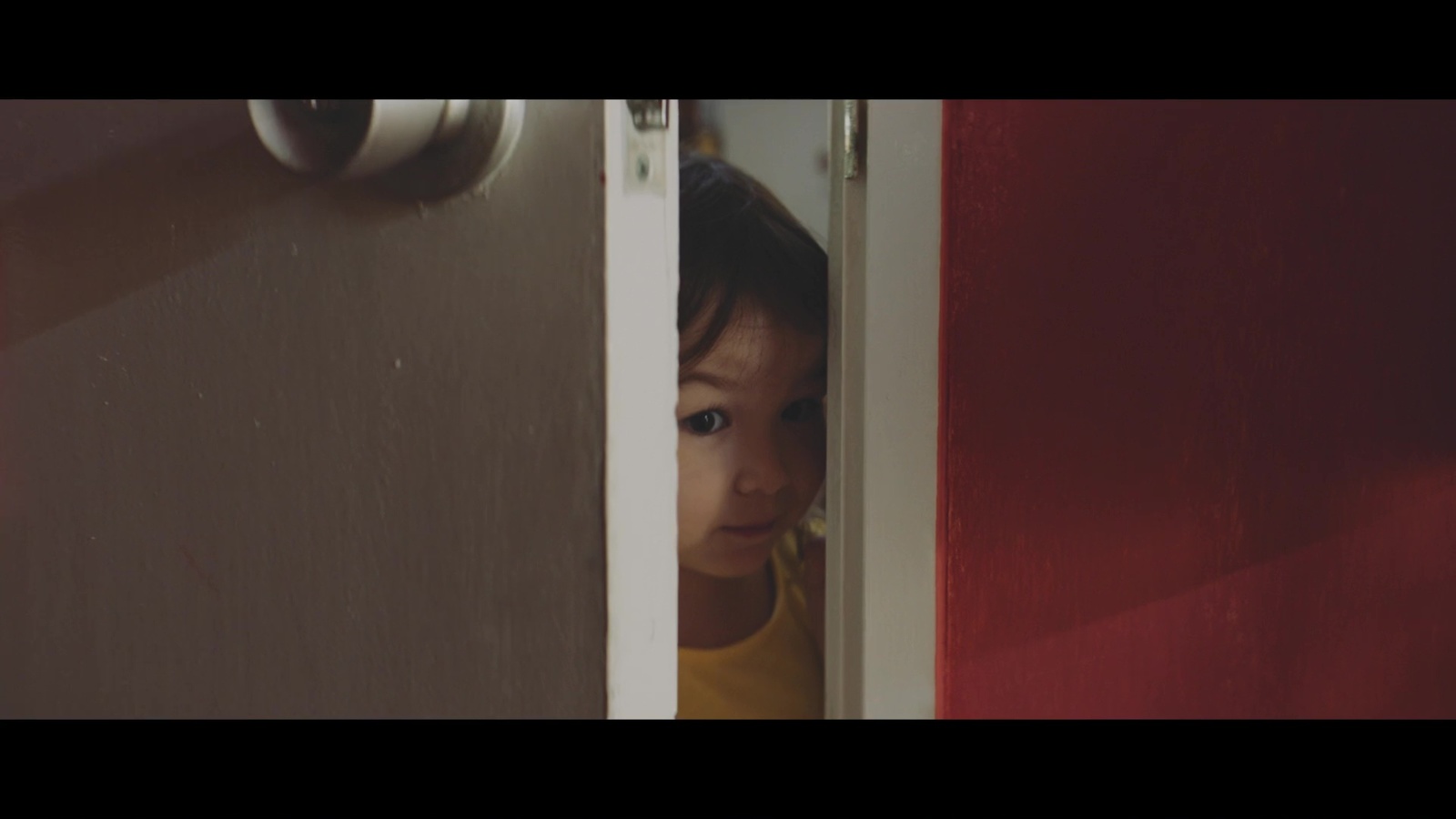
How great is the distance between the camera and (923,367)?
88 centimetres

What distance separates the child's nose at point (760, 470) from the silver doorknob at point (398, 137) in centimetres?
77

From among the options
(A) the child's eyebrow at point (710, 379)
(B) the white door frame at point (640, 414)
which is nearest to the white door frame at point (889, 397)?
(A) the child's eyebrow at point (710, 379)

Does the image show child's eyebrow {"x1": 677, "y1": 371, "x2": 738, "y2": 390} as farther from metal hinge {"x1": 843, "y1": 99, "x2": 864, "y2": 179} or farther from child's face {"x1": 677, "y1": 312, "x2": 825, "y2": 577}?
metal hinge {"x1": 843, "y1": 99, "x2": 864, "y2": 179}

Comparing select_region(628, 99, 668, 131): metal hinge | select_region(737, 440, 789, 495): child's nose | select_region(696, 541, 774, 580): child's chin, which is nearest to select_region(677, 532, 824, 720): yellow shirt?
select_region(696, 541, 774, 580): child's chin

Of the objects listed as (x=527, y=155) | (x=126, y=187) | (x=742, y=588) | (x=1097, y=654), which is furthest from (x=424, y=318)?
(x=742, y=588)

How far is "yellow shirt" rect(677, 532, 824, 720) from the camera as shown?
1348mm

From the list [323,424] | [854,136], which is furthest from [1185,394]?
[323,424]

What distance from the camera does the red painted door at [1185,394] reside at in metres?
0.89

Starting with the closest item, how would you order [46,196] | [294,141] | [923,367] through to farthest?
[294,141] → [46,196] → [923,367]

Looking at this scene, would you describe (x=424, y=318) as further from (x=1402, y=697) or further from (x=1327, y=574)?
(x=1402, y=697)

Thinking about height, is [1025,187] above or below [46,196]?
above

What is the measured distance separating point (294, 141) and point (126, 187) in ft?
0.52

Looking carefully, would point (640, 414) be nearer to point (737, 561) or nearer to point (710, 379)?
point (710, 379)
